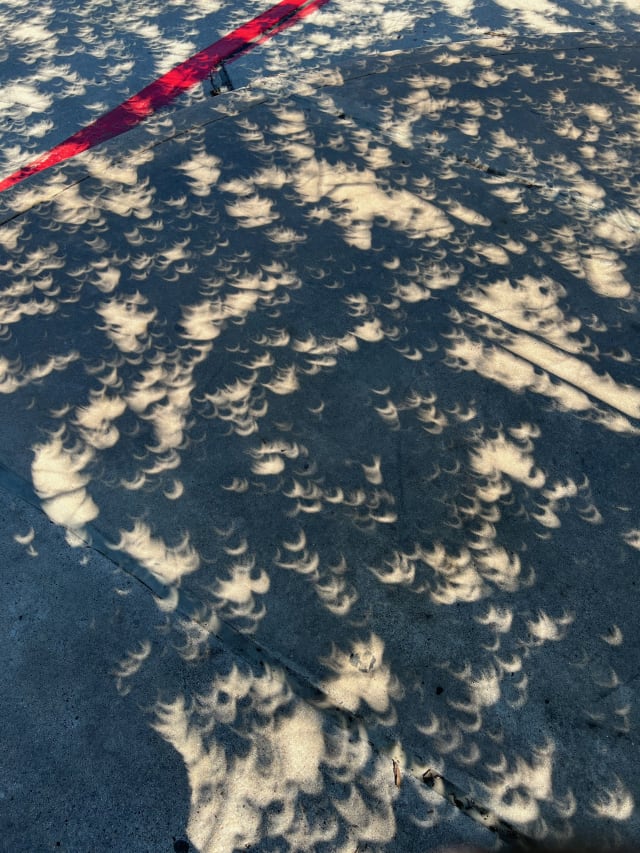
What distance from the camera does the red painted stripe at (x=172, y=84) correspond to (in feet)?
21.8

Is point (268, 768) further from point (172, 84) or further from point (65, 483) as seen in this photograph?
point (172, 84)

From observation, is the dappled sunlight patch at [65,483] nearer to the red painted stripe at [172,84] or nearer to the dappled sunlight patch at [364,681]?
the dappled sunlight patch at [364,681]

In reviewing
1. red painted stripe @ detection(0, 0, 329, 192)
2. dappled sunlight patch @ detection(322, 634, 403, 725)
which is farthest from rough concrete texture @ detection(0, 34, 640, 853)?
red painted stripe @ detection(0, 0, 329, 192)

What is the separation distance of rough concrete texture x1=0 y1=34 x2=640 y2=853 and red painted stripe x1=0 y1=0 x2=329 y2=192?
399mm

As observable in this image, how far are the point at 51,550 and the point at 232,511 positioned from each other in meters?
1.12

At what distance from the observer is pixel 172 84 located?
753cm

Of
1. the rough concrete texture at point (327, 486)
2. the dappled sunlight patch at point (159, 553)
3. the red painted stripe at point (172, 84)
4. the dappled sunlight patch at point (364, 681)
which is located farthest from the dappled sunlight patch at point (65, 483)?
the red painted stripe at point (172, 84)

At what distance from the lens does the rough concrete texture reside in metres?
3.05

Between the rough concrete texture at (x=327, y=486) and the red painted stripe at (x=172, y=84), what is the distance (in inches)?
15.7

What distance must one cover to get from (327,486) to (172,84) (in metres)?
6.06

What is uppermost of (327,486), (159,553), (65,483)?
(65,483)

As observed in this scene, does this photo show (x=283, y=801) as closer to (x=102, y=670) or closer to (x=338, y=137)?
(x=102, y=670)

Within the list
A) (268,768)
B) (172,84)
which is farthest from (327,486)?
(172,84)

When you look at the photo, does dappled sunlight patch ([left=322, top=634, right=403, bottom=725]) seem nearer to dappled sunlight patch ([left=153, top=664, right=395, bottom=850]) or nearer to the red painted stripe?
dappled sunlight patch ([left=153, top=664, right=395, bottom=850])
